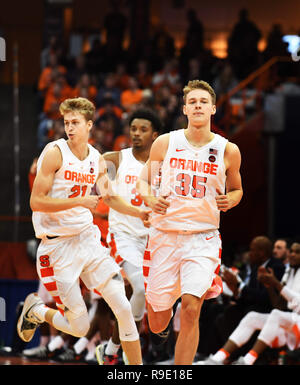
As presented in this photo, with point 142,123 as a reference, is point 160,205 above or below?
below

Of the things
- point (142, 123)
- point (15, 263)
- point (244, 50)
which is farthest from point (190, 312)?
point (244, 50)

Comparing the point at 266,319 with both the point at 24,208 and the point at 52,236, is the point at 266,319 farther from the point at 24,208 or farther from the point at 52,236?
the point at 24,208

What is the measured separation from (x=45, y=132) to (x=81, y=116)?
7875 mm

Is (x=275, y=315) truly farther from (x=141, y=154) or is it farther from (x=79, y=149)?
(x=79, y=149)

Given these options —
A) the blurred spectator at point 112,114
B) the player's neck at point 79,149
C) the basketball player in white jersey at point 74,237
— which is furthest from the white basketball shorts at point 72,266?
the blurred spectator at point 112,114

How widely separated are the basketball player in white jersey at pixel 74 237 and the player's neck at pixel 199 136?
0.72 meters

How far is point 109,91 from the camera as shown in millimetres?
15016

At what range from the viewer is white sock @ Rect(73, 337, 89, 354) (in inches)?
404

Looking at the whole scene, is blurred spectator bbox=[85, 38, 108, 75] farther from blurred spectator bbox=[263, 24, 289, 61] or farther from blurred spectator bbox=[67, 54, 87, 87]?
blurred spectator bbox=[263, 24, 289, 61]

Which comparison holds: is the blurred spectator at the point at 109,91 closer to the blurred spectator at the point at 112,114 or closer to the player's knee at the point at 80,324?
the blurred spectator at the point at 112,114

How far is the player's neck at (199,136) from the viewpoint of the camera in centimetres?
655

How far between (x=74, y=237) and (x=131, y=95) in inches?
332

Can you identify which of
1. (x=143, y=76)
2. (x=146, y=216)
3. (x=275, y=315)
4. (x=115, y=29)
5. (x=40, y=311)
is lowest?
(x=275, y=315)
